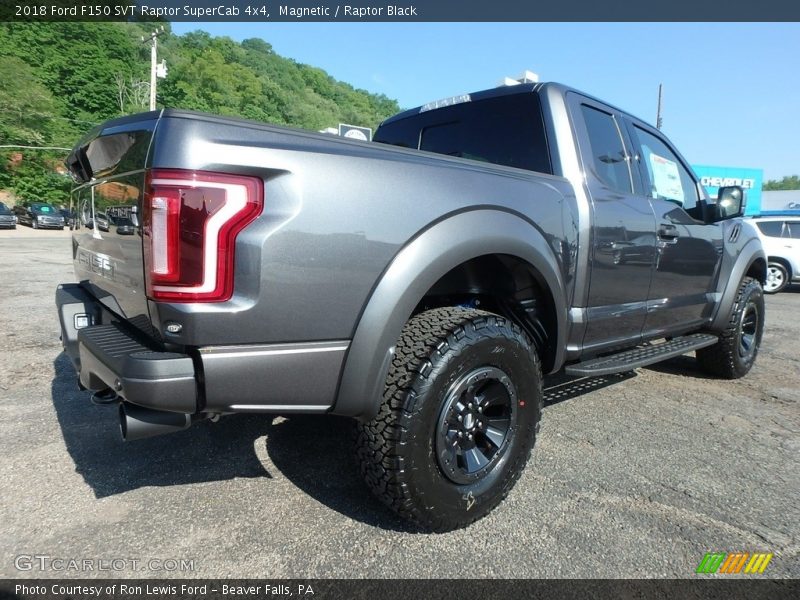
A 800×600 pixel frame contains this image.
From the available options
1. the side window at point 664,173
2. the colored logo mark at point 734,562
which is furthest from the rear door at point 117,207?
the side window at point 664,173

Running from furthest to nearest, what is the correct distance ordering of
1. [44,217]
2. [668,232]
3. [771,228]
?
[44,217] < [771,228] < [668,232]

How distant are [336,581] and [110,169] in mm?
1682

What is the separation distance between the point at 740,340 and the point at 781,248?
9418 mm

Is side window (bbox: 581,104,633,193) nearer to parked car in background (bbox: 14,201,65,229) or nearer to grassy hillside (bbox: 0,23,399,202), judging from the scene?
parked car in background (bbox: 14,201,65,229)

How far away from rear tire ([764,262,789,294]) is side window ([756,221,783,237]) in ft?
2.37

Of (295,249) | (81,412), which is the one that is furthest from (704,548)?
(81,412)

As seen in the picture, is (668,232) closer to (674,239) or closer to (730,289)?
(674,239)

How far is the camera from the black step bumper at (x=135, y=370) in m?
1.49

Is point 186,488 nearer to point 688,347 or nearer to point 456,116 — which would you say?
point 456,116

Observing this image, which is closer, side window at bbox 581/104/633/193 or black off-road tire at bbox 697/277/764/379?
side window at bbox 581/104/633/193

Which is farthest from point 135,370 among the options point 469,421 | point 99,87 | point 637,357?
point 99,87

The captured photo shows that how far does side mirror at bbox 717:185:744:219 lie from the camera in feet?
12.0

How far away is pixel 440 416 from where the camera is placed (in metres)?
1.92

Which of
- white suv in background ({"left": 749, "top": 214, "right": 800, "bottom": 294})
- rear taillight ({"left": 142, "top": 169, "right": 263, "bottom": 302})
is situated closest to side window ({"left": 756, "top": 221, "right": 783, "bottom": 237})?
white suv in background ({"left": 749, "top": 214, "right": 800, "bottom": 294})
